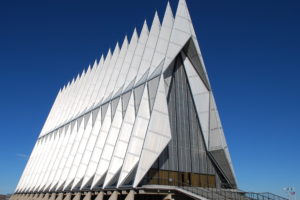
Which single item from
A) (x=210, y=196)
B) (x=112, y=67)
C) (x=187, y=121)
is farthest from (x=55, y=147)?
(x=210, y=196)

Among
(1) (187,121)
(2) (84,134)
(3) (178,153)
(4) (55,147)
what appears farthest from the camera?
(4) (55,147)

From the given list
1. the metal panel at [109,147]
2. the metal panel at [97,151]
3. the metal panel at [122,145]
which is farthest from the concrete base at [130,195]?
the metal panel at [97,151]

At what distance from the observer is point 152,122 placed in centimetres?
2516

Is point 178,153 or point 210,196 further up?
point 178,153

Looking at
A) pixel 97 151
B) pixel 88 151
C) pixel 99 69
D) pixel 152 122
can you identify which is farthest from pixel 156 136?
pixel 99 69

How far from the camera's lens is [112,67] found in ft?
136

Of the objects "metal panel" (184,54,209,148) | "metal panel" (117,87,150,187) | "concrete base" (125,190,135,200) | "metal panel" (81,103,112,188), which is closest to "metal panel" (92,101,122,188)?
"metal panel" (81,103,112,188)

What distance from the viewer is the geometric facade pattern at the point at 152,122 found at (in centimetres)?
2553

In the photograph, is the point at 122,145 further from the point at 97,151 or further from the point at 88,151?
the point at 88,151

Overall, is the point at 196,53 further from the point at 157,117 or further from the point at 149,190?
the point at 149,190

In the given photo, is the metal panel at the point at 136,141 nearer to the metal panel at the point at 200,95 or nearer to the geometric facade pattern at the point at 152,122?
the geometric facade pattern at the point at 152,122

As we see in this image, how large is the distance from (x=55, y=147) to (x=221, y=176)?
2861 cm

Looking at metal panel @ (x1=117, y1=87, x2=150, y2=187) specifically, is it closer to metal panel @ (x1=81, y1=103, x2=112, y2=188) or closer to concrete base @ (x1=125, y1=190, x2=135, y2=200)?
concrete base @ (x1=125, y1=190, x2=135, y2=200)

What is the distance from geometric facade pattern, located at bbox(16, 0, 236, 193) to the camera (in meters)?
25.5
